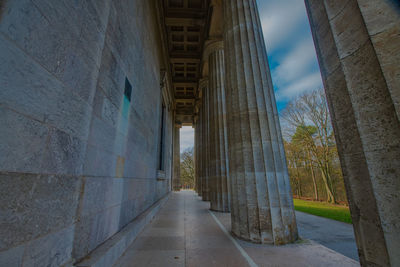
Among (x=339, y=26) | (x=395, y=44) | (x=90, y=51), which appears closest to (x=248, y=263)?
(x=395, y=44)

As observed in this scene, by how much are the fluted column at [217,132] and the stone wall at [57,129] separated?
712 cm

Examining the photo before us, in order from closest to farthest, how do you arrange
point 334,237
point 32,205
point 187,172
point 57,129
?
point 32,205, point 57,129, point 334,237, point 187,172

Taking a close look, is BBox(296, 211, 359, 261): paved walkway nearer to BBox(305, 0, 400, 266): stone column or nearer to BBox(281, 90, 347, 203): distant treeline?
BBox(305, 0, 400, 266): stone column

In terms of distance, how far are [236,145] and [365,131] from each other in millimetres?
3941

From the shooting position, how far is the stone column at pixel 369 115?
56.0 inches

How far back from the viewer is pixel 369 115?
1.60 meters

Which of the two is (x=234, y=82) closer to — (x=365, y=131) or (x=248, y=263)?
(x=365, y=131)

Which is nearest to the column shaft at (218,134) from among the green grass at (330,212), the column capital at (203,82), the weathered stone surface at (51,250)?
the column capital at (203,82)

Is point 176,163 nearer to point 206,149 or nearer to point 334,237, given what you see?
point 206,149

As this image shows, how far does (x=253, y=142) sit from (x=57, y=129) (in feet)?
15.6

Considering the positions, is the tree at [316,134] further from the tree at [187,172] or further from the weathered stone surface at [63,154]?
the tree at [187,172]

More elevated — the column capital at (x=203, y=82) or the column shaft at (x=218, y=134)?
the column capital at (x=203, y=82)

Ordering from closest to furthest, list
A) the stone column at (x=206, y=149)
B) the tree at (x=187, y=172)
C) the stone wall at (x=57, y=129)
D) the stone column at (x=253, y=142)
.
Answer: the stone wall at (x=57, y=129), the stone column at (x=253, y=142), the stone column at (x=206, y=149), the tree at (x=187, y=172)

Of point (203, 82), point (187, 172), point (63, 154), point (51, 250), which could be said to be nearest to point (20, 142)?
point (63, 154)
